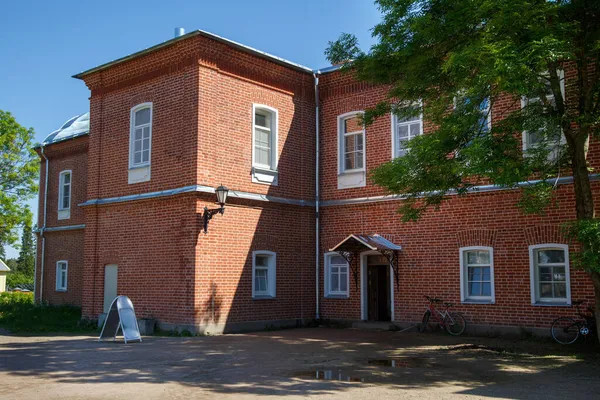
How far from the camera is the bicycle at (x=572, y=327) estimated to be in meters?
13.3

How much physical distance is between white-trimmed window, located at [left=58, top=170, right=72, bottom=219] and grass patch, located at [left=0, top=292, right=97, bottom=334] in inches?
149

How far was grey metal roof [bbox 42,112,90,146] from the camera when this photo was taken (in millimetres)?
25594

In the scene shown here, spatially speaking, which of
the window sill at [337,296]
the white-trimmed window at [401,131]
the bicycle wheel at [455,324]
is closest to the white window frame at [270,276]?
the window sill at [337,296]

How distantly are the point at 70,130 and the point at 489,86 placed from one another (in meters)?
20.1

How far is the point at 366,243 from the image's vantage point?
16.6m

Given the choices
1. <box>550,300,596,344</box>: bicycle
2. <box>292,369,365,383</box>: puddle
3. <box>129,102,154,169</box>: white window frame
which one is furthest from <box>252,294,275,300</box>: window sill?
<box>550,300,596,344</box>: bicycle

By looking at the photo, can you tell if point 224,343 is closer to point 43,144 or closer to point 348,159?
point 348,159

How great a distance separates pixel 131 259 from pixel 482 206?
9.54 m

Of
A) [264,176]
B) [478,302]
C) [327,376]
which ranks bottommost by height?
[327,376]

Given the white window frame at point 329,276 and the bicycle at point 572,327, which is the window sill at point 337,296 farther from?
the bicycle at point 572,327

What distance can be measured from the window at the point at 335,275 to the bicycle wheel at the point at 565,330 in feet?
Result: 20.4

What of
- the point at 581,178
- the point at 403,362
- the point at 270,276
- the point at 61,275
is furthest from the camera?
the point at 61,275

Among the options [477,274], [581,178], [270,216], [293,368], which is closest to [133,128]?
[270,216]

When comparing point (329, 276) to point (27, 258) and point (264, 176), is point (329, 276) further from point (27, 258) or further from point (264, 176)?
point (27, 258)
